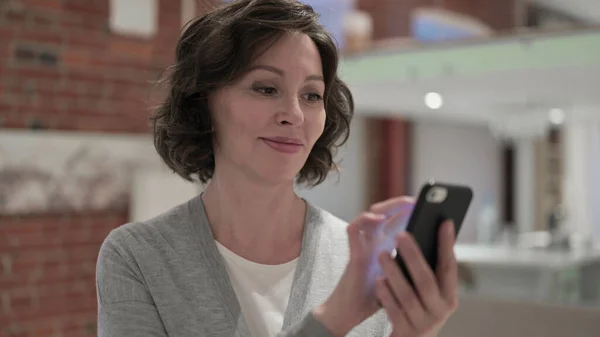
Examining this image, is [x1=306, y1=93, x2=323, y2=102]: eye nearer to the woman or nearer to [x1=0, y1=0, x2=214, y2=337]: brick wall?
the woman

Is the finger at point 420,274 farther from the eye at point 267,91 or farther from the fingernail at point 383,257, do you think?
the eye at point 267,91

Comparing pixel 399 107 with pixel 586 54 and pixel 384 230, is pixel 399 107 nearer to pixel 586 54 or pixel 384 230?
pixel 586 54

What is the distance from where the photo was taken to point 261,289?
1.12m

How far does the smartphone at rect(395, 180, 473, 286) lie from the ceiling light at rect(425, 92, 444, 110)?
12.8ft

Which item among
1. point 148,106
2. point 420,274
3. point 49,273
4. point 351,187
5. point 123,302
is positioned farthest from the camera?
point 351,187

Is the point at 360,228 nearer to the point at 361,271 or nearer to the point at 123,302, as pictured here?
the point at 361,271

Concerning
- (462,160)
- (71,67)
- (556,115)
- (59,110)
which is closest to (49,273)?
(59,110)

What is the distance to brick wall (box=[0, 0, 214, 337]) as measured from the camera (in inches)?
132

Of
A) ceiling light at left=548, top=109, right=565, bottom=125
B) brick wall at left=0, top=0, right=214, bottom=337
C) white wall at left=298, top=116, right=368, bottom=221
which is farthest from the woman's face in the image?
white wall at left=298, top=116, right=368, bottom=221

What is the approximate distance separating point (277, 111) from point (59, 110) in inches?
109

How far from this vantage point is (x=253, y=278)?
1.13m

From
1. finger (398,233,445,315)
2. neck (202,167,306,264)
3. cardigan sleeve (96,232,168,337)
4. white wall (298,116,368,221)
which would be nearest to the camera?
finger (398,233,445,315)

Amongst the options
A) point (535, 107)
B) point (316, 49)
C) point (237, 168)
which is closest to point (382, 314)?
point (237, 168)

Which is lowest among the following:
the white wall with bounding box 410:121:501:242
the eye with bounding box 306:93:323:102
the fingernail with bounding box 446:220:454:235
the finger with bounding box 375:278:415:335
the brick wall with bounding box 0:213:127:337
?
the white wall with bounding box 410:121:501:242
